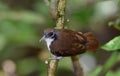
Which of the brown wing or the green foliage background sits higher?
the brown wing

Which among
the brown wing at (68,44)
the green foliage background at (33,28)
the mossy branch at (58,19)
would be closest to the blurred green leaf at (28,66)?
the green foliage background at (33,28)

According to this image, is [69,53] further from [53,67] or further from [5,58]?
[5,58]

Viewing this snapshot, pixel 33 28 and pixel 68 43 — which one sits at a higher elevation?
pixel 68 43

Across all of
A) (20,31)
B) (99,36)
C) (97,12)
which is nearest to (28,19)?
(20,31)

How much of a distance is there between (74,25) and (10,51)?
0.52 m

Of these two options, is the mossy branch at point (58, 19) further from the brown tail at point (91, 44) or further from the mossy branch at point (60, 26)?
the brown tail at point (91, 44)

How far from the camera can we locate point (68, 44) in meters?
1.27

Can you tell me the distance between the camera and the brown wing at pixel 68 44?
125cm

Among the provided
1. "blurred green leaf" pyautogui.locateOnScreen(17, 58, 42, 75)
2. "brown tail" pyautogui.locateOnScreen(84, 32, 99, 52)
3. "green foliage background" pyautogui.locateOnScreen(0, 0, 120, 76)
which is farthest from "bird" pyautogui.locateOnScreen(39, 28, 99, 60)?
"blurred green leaf" pyautogui.locateOnScreen(17, 58, 42, 75)

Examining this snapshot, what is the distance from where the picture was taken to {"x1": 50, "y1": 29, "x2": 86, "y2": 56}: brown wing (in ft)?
4.10

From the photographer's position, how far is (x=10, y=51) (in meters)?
3.00

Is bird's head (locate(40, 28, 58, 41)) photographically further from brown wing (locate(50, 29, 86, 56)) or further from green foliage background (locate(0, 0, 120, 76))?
green foliage background (locate(0, 0, 120, 76))

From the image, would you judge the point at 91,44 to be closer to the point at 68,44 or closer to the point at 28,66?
the point at 68,44

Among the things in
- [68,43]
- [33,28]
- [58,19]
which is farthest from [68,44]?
[33,28]
